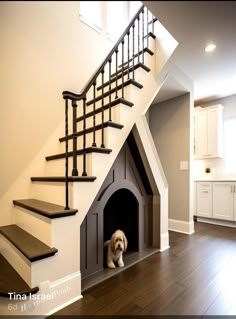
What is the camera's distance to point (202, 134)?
4.34 metres

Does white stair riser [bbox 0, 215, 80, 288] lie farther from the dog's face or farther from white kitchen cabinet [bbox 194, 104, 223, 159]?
white kitchen cabinet [bbox 194, 104, 223, 159]

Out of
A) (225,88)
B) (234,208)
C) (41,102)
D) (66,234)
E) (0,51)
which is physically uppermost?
(225,88)

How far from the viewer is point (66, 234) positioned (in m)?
1.51

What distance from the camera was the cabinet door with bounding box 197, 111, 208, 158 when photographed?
4.29m

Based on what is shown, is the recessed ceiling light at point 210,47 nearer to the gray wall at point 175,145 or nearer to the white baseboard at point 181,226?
the gray wall at point 175,145

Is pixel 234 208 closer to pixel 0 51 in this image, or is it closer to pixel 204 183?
pixel 204 183

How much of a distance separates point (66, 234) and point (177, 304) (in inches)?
40.5

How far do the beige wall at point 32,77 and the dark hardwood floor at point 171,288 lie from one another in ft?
5.08

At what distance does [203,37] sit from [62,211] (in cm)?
240

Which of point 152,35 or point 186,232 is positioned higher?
point 152,35

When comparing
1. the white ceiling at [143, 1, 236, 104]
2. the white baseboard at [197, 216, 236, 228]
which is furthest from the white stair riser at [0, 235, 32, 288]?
the white baseboard at [197, 216, 236, 228]

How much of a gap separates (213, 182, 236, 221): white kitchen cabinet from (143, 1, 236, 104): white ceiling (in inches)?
78.2

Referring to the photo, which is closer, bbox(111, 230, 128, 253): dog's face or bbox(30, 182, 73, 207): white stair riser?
bbox(30, 182, 73, 207): white stair riser

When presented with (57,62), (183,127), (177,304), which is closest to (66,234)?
(177,304)
